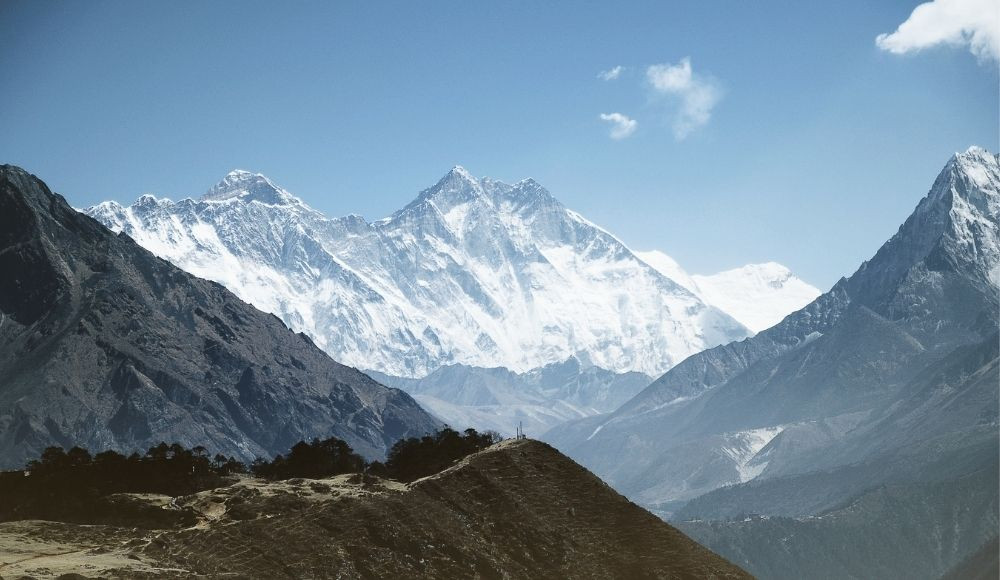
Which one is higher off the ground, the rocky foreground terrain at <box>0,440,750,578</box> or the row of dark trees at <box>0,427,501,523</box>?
the row of dark trees at <box>0,427,501,523</box>

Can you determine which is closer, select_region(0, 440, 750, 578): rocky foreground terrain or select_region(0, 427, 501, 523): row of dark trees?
select_region(0, 440, 750, 578): rocky foreground terrain

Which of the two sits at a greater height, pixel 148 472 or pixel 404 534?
pixel 148 472

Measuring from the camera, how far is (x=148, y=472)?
161 m

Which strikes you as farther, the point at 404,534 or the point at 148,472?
the point at 148,472

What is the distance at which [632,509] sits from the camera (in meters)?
154

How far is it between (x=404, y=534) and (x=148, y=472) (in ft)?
137

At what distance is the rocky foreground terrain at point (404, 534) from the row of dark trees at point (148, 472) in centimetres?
964

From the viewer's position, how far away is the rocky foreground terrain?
125250 mm

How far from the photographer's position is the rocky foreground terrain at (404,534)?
125250mm

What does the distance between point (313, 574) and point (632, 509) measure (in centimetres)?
4418

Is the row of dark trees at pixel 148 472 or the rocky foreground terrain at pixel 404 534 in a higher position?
the row of dark trees at pixel 148 472

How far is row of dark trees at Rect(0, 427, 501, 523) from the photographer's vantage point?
470 ft

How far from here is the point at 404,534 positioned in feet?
454

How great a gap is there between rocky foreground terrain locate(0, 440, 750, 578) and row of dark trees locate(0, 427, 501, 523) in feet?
31.6
